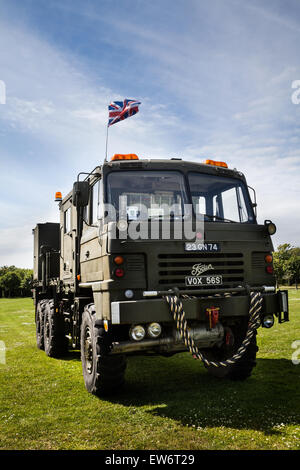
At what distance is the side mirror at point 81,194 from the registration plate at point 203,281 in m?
1.97

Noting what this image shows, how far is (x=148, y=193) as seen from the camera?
6.25 metres

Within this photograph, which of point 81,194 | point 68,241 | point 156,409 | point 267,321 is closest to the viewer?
point 156,409

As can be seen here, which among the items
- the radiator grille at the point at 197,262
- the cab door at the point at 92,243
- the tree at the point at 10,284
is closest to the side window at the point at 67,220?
the cab door at the point at 92,243

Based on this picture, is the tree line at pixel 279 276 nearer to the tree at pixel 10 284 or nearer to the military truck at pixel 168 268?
the tree at pixel 10 284

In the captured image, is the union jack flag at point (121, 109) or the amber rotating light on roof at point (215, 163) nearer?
the amber rotating light on roof at point (215, 163)

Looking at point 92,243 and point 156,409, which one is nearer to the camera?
point 156,409

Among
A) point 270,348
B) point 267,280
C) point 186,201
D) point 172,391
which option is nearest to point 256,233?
point 267,280

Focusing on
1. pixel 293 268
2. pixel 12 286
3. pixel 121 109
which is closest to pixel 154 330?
pixel 121 109

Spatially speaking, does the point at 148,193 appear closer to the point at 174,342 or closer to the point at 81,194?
the point at 81,194

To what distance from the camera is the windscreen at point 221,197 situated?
21.8 ft

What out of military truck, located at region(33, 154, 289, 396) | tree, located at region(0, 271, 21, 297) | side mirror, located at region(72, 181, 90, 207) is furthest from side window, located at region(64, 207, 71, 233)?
tree, located at region(0, 271, 21, 297)

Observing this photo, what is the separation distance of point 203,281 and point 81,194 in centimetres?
226

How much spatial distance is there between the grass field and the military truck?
484mm

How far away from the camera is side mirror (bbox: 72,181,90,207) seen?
629cm
